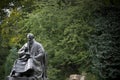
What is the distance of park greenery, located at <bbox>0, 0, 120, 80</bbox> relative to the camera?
78.3ft

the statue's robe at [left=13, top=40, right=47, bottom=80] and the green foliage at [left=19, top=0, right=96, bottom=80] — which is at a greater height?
the statue's robe at [left=13, top=40, right=47, bottom=80]

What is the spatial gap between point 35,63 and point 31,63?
16 centimetres

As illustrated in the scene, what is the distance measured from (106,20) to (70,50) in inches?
132

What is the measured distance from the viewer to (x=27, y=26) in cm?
2856

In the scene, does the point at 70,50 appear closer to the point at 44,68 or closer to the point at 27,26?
the point at 27,26

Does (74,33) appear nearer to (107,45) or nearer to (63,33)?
(63,33)

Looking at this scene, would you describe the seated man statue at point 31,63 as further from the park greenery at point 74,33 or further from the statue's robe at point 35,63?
the park greenery at point 74,33

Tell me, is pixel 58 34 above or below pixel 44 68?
below

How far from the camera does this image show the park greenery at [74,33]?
23.9 m

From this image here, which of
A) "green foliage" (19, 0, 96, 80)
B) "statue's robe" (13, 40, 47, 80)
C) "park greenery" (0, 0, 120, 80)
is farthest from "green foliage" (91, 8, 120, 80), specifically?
"statue's robe" (13, 40, 47, 80)

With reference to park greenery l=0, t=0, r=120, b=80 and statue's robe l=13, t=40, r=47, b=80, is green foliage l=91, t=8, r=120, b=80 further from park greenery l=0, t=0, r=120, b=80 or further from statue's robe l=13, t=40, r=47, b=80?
statue's robe l=13, t=40, r=47, b=80

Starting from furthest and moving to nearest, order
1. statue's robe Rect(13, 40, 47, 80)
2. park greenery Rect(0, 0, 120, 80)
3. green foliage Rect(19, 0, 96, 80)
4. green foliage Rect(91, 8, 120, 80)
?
green foliage Rect(19, 0, 96, 80) → park greenery Rect(0, 0, 120, 80) → green foliage Rect(91, 8, 120, 80) → statue's robe Rect(13, 40, 47, 80)

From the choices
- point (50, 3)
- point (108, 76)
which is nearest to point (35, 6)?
point (50, 3)

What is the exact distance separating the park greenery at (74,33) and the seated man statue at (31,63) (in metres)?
8.27
